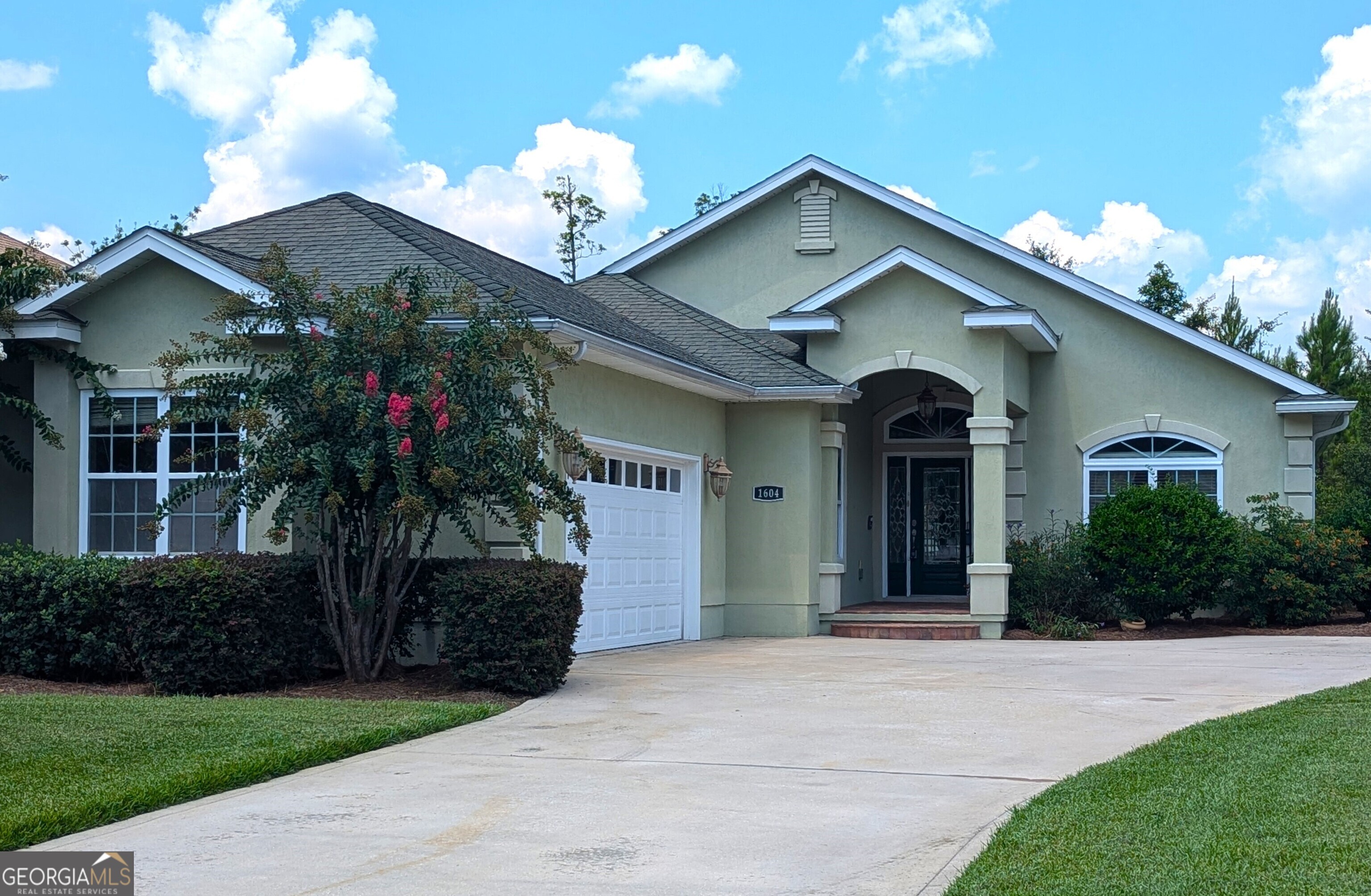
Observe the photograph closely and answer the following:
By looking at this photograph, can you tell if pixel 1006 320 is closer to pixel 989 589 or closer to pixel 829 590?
pixel 989 589

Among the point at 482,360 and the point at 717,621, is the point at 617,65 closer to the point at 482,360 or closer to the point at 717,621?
the point at 717,621

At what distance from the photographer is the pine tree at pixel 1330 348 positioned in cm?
3284

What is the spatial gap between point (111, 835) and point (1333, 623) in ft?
53.8

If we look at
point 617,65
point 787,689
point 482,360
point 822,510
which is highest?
point 617,65

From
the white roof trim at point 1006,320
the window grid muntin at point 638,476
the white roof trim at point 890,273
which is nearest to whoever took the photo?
the window grid muntin at point 638,476

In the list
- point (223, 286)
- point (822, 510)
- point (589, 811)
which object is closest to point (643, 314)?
point (822, 510)

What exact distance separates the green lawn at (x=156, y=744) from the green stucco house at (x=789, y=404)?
332 cm

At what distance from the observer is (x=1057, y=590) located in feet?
60.8

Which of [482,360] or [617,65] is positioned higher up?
[617,65]

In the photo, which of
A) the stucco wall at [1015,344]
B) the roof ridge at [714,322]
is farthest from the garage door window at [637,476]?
the stucco wall at [1015,344]

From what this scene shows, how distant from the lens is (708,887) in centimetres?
579

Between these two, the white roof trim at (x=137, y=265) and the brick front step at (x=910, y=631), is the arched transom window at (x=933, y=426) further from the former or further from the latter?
the white roof trim at (x=137, y=265)
